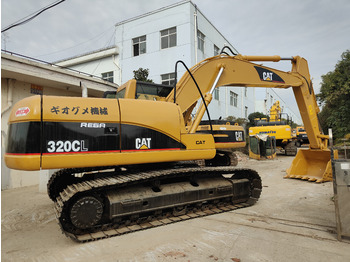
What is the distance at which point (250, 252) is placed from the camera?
292 centimetres

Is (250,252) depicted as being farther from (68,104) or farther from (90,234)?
(68,104)

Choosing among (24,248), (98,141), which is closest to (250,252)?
(98,141)

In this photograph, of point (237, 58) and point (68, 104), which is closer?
point (68, 104)

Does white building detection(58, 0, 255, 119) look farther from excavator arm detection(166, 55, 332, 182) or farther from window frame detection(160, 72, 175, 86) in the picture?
excavator arm detection(166, 55, 332, 182)

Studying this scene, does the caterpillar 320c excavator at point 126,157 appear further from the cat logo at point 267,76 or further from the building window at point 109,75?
the building window at point 109,75

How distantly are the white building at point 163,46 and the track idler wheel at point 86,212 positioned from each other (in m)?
12.3

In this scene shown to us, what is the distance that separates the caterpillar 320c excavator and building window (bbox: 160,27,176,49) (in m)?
11.2

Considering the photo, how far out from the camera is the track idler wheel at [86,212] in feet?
11.0

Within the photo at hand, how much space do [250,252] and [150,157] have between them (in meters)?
1.88

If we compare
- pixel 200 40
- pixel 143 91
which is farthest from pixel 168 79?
pixel 143 91

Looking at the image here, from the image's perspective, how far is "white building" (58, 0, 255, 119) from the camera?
1498 cm

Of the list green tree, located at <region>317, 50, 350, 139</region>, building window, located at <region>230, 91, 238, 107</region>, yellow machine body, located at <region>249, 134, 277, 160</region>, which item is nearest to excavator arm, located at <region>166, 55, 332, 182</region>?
yellow machine body, located at <region>249, 134, 277, 160</region>

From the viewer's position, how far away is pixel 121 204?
12.0ft

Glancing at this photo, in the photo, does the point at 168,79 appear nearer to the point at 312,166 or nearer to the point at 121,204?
the point at 312,166
